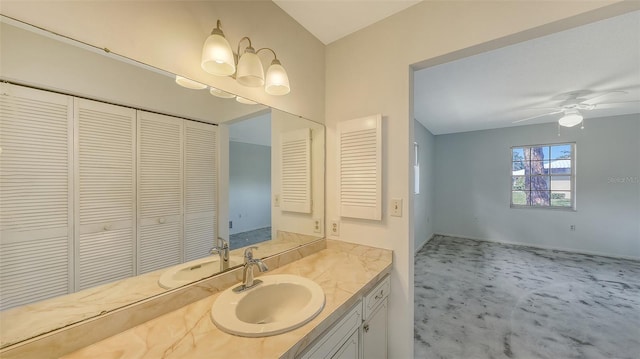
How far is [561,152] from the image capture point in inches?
179

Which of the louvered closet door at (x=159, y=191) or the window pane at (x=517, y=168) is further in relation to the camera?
the window pane at (x=517, y=168)

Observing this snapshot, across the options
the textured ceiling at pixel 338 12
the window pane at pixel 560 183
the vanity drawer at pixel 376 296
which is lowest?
the vanity drawer at pixel 376 296

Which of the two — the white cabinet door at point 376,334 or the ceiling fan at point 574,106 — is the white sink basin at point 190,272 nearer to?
the white cabinet door at point 376,334

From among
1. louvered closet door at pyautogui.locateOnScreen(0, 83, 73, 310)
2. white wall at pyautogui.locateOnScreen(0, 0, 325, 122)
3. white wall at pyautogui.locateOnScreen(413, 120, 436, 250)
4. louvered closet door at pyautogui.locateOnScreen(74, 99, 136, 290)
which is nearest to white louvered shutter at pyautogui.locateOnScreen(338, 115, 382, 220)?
white wall at pyautogui.locateOnScreen(0, 0, 325, 122)

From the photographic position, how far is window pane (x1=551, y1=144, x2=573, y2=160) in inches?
177

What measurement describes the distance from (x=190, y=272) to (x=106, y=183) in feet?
1.66

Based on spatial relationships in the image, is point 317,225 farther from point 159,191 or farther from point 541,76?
point 541,76

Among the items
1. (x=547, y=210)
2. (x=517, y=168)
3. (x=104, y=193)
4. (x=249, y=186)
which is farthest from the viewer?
(x=517, y=168)

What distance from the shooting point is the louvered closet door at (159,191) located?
36.2 inches

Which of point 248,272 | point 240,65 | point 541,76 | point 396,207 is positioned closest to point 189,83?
point 240,65

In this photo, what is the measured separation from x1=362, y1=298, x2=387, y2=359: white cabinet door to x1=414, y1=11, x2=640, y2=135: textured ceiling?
2.39 m

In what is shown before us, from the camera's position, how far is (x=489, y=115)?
4.04m

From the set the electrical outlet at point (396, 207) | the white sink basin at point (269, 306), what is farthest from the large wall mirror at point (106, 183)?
the electrical outlet at point (396, 207)

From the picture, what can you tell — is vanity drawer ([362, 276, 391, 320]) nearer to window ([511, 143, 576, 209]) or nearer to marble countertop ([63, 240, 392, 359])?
marble countertop ([63, 240, 392, 359])
